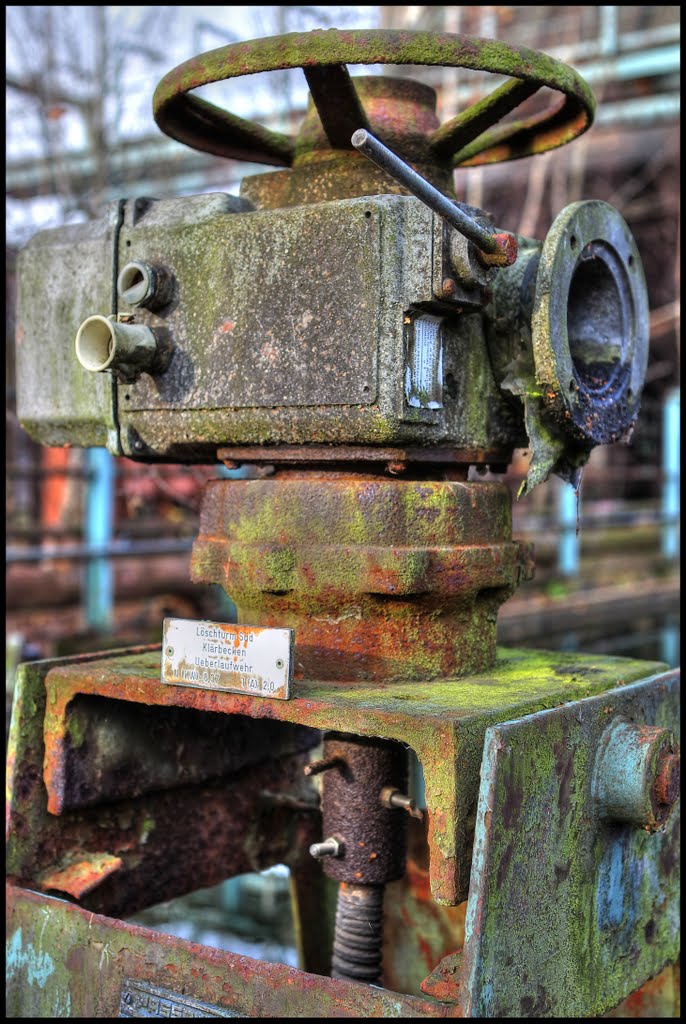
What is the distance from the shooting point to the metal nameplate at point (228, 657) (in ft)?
5.75

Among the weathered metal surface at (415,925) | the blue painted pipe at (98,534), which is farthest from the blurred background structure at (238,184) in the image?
the weathered metal surface at (415,925)

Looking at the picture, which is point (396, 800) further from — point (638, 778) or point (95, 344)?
point (95, 344)

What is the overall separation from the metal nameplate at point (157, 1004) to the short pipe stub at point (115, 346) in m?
1.01

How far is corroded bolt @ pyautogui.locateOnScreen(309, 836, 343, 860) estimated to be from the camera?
200cm

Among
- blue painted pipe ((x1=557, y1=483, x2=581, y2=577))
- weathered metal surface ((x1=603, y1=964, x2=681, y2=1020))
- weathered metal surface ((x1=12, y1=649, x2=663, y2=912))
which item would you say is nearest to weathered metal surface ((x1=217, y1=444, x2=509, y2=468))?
weathered metal surface ((x1=12, y1=649, x2=663, y2=912))

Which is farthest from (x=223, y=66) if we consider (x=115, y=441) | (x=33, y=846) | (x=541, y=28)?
(x=541, y=28)

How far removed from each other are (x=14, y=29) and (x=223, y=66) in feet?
12.2

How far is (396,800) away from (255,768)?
629mm

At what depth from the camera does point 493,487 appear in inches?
79.7

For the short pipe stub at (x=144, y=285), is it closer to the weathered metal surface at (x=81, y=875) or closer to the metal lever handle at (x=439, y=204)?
the metal lever handle at (x=439, y=204)

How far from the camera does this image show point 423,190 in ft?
5.42

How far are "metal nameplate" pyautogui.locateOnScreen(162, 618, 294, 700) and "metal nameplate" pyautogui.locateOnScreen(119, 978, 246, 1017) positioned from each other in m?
0.47

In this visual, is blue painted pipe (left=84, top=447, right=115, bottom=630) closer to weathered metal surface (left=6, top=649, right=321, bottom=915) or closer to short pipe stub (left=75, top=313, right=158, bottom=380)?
weathered metal surface (left=6, top=649, right=321, bottom=915)

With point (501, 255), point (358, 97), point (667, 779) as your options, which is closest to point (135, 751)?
point (667, 779)
